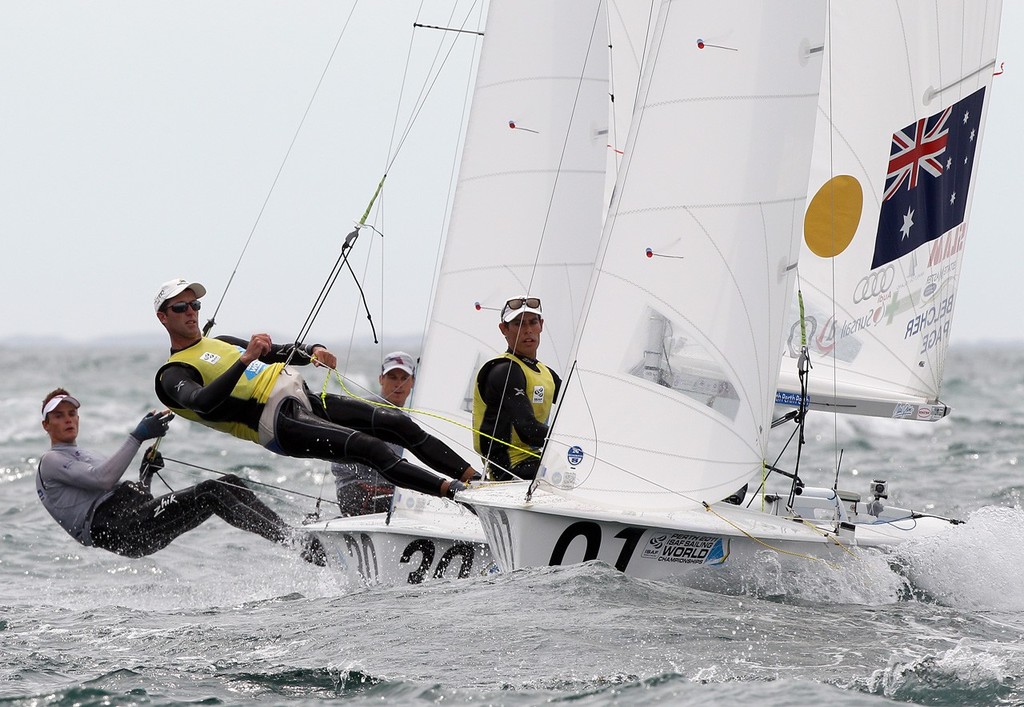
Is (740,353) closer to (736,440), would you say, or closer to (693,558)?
(736,440)

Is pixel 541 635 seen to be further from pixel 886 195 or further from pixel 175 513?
pixel 886 195

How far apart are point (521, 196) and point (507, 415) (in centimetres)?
192

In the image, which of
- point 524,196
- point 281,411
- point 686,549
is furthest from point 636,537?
point 524,196

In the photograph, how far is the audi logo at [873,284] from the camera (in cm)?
752

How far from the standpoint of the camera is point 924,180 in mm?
7539

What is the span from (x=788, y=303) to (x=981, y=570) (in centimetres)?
143

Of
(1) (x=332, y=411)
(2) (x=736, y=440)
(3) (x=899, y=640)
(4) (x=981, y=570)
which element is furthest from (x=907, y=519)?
(1) (x=332, y=411)

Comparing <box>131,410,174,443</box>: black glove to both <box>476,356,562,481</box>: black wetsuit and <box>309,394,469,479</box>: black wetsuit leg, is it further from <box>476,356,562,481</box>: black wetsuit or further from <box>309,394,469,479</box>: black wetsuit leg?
<box>476,356,562,481</box>: black wetsuit

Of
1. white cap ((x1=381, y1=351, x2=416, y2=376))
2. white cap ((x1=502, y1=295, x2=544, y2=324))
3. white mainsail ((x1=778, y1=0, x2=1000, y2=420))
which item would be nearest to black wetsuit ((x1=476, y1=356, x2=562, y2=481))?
white cap ((x1=502, y1=295, x2=544, y2=324))

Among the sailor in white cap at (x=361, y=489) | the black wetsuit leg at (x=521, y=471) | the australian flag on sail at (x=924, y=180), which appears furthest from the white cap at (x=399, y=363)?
the australian flag on sail at (x=924, y=180)

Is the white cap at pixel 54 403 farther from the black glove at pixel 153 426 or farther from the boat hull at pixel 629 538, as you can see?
the boat hull at pixel 629 538

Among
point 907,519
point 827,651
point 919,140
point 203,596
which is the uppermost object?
point 919,140

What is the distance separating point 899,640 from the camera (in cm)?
476

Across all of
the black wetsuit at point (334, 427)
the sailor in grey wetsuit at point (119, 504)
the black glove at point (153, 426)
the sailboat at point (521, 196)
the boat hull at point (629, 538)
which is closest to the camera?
the boat hull at point (629, 538)
